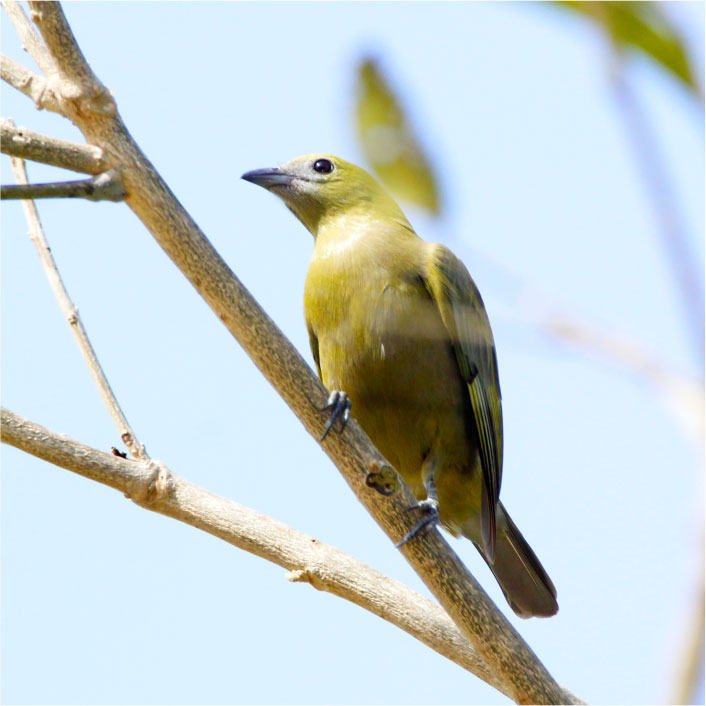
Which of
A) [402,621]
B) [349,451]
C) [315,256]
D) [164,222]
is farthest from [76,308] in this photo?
[315,256]

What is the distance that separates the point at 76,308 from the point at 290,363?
3.05 feet

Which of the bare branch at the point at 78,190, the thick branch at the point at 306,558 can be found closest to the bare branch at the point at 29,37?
the bare branch at the point at 78,190

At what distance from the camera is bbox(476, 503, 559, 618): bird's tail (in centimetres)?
442

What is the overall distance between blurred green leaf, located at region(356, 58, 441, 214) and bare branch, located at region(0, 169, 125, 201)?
1.36 metres

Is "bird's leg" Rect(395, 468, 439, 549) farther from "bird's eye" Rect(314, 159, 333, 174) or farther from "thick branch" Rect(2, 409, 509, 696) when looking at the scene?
"bird's eye" Rect(314, 159, 333, 174)

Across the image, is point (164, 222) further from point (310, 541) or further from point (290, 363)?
point (310, 541)

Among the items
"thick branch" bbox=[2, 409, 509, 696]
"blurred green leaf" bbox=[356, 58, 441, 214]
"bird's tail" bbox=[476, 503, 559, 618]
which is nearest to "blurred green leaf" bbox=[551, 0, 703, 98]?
"blurred green leaf" bbox=[356, 58, 441, 214]

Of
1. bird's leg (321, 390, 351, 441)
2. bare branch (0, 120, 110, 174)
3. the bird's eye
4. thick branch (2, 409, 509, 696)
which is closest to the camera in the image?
bare branch (0, 120, 110, 174)

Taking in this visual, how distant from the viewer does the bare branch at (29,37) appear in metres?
2.54

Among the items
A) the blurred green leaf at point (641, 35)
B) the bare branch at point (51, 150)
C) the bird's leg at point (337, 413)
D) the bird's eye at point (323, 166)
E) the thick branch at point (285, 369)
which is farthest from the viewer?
the bird's eye at point (323, 166)

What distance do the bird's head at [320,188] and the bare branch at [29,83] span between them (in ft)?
8.40

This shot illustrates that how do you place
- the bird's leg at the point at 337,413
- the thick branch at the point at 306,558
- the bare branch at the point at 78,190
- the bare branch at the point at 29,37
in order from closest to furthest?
1. the bare branch at the point at 78,190
2. the bare branch at the point at 29,37
3. the bird's leg at the point at 337,413
4. the thick branch at the point at 306,558

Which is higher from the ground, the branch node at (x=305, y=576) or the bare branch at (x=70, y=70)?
the bare branch at (x=70, y=70)

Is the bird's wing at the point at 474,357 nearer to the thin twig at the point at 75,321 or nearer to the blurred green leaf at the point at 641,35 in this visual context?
the thin twig at the point at 75,321
